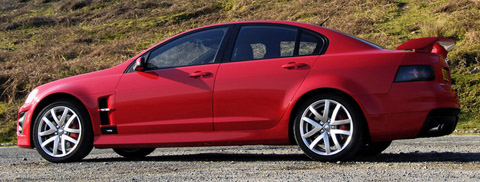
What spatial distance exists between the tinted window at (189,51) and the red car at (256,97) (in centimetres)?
1

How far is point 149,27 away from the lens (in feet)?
79.8

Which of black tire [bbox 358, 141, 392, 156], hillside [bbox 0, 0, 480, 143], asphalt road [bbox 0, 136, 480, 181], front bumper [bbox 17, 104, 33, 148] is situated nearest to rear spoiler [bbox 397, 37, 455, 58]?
asphalt road [bbox 0, 136, 480, 181]

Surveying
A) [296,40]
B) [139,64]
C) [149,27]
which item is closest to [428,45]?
[296,40]

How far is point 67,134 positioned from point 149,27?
17.9 metres

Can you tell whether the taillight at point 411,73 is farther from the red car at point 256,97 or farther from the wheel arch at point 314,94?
the wheel arch at point 314,94

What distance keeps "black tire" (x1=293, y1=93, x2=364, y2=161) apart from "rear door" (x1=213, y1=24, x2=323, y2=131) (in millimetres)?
217

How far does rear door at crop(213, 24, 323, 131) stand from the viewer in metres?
5.84

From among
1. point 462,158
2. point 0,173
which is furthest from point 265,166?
point 0,173

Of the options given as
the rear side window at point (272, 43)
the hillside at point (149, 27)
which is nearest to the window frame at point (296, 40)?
the rear side window at point (272, 43)

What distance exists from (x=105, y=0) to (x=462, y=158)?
2515 cm

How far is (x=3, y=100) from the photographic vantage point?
19.3m

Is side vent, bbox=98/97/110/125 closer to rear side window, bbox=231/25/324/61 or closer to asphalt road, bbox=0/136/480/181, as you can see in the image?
asphalt road, bbox=0/136/480/181

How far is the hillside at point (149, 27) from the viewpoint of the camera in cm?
1748

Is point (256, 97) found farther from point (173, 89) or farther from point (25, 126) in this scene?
point (25, 126)
